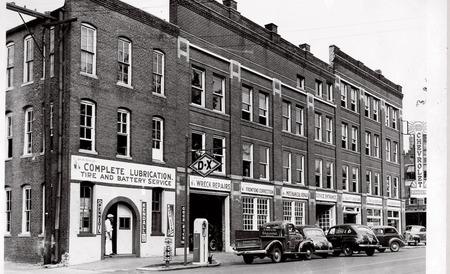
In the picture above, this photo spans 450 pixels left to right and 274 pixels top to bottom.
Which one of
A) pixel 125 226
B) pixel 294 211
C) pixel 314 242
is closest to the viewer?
pixel 125 226

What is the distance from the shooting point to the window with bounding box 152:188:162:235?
2128 cm

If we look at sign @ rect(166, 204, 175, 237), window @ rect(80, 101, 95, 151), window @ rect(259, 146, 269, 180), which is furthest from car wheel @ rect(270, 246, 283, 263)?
window @ rect(80, 101, 95, 151)

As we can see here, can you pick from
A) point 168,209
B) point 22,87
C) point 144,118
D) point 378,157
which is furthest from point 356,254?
point 22,87

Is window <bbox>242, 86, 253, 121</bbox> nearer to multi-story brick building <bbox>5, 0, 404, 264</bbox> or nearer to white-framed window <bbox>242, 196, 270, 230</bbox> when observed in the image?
multi-story brick building <bbox>5, 0, 404, 264</bbox>

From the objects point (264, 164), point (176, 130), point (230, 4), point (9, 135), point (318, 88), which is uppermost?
point (230, 4)

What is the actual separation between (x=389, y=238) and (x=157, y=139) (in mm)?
11366

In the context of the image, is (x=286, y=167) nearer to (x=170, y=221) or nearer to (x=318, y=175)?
(x=318, y=175)

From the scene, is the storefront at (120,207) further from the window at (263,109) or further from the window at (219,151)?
the window at (263,109)

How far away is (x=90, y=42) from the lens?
19.2m

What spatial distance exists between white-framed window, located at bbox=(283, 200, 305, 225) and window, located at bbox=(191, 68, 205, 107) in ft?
18.8

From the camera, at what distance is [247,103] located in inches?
964

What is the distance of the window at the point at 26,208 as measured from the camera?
55.8 ft

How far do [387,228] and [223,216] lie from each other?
730 cm

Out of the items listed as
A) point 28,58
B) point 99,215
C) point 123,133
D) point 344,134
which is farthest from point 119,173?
point 344,134
